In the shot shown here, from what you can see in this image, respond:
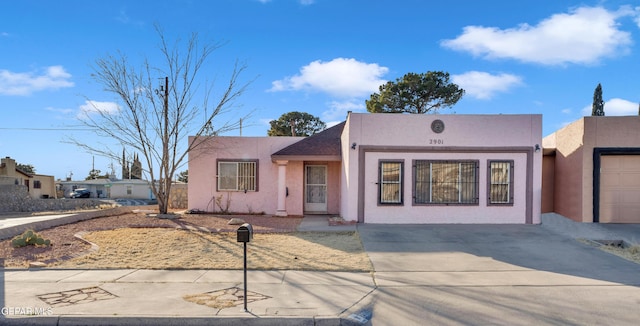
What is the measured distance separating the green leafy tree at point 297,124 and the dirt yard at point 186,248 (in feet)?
89.7

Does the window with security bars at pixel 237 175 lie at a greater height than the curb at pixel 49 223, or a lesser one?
greater

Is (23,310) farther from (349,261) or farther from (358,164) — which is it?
(358,164)

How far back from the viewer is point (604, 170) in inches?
496

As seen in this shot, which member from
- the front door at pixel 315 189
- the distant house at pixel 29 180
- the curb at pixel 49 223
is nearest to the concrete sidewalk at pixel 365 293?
the curb at pixel 49 223

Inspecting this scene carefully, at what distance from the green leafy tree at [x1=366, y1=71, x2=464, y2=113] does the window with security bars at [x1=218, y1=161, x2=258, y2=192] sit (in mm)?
15416

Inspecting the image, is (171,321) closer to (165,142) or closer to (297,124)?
(165,142)

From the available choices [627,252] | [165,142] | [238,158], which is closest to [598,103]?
[627,252]

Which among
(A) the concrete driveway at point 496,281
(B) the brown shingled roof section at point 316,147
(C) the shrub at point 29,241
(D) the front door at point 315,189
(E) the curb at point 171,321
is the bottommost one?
(A) the concrete driveway at point 496,281

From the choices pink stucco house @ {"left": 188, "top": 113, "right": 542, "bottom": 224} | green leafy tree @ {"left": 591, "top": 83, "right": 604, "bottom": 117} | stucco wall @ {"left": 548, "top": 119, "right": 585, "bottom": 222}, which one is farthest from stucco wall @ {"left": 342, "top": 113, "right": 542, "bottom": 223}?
green leafy tree @ {"left": 591, "top": 83, "right": 604, "bottom": 117}

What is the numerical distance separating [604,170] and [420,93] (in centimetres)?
1707

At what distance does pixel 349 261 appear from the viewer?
7953 millimetres

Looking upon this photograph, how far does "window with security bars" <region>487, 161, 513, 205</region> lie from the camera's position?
12.8 meters

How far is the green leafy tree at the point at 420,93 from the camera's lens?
28641mm

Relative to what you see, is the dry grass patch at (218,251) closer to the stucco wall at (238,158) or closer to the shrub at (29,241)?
the shrub at (29,241)
